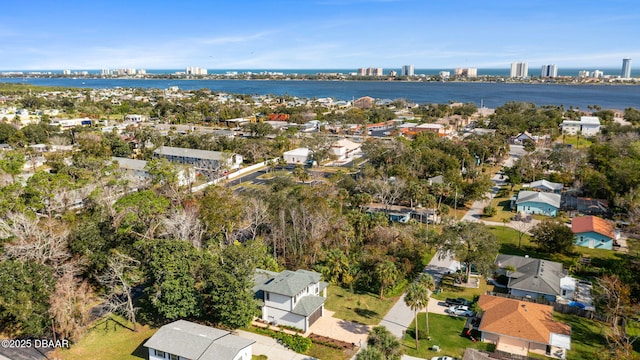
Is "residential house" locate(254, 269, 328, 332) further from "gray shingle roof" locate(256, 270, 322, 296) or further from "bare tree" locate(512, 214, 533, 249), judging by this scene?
"bare tree" locate(512, 214, 533, 249)

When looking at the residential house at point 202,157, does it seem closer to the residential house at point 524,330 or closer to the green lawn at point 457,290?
the green lawn at point 457,290

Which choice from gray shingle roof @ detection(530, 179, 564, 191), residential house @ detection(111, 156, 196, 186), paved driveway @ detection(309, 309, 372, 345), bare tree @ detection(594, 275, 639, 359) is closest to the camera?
bare tree @ detection(594, 275, 639, 359)

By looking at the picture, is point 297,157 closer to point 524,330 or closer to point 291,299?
point 291,299

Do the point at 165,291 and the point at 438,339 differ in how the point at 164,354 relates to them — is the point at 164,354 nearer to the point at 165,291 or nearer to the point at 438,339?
the point at 165,291

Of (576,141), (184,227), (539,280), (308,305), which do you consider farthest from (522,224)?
(576,141)

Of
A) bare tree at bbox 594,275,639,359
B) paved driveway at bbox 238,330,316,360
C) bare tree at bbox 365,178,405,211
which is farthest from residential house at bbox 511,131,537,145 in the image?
paved driveway at bbox 238,330,316,360

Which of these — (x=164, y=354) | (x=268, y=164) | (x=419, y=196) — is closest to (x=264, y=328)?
(x=164, y=354)
